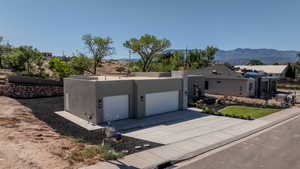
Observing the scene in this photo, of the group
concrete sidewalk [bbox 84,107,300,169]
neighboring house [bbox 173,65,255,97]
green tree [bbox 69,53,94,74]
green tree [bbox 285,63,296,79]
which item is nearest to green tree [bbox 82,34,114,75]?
green tree [bbox 69,53,94,74]

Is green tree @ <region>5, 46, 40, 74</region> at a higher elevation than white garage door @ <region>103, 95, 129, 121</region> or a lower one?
higher

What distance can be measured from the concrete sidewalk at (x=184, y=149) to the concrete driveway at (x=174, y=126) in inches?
22.2

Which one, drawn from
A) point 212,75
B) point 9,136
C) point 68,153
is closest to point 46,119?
point 9,136

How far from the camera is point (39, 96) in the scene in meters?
23.4

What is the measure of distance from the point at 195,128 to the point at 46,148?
28.9ft

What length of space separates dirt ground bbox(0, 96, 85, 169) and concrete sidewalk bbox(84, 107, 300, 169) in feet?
5.92

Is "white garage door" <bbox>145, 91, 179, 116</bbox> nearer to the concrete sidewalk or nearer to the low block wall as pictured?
the concrete sidewalk

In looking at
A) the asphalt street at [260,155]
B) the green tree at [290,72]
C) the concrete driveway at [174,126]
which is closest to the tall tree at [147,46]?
the concrete driveway at [174,126]

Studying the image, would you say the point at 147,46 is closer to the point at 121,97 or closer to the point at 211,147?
the point at 121,97

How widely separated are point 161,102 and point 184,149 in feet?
25.5

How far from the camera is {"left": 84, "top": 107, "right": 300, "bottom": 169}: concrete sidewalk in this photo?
7.75 metres

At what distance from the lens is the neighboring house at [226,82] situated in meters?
27.0

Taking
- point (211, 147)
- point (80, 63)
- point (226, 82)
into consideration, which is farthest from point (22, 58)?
point (226, 82)

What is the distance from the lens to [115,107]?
47.2 feet
